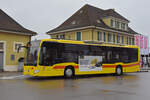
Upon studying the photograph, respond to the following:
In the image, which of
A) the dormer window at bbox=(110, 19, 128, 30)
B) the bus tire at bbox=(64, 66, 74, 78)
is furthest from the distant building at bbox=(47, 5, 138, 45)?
the bus tire at bbox=(64, 66, 74, 78)

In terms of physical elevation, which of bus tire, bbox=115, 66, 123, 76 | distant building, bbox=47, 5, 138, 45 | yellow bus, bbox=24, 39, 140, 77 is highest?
distant building, bbox=47, 5, 138, 45

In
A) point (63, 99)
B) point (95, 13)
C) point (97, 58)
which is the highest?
point (95, 13)

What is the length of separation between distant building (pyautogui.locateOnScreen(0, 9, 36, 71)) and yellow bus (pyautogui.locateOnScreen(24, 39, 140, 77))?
901cm

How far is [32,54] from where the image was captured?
619 inches

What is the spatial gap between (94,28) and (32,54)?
20.6 meters

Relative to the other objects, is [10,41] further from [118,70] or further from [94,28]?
[94,28]

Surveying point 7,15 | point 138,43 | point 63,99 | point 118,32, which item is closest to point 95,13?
point 118,32

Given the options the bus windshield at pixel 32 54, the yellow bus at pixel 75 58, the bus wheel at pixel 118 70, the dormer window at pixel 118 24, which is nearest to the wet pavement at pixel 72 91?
the yellow bus at pixel 75 58

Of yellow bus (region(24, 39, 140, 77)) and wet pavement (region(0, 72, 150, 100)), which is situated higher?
yellow bus (region(24, 39, 140, 77))

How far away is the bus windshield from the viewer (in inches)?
605

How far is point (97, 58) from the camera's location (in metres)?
19.0

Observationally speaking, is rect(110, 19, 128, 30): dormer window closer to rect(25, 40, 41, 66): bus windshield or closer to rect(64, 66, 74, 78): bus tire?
rect(64, 66, 74, 78): bus tire

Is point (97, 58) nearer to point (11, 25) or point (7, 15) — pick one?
point (11, 25)

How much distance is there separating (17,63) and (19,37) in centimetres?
316
